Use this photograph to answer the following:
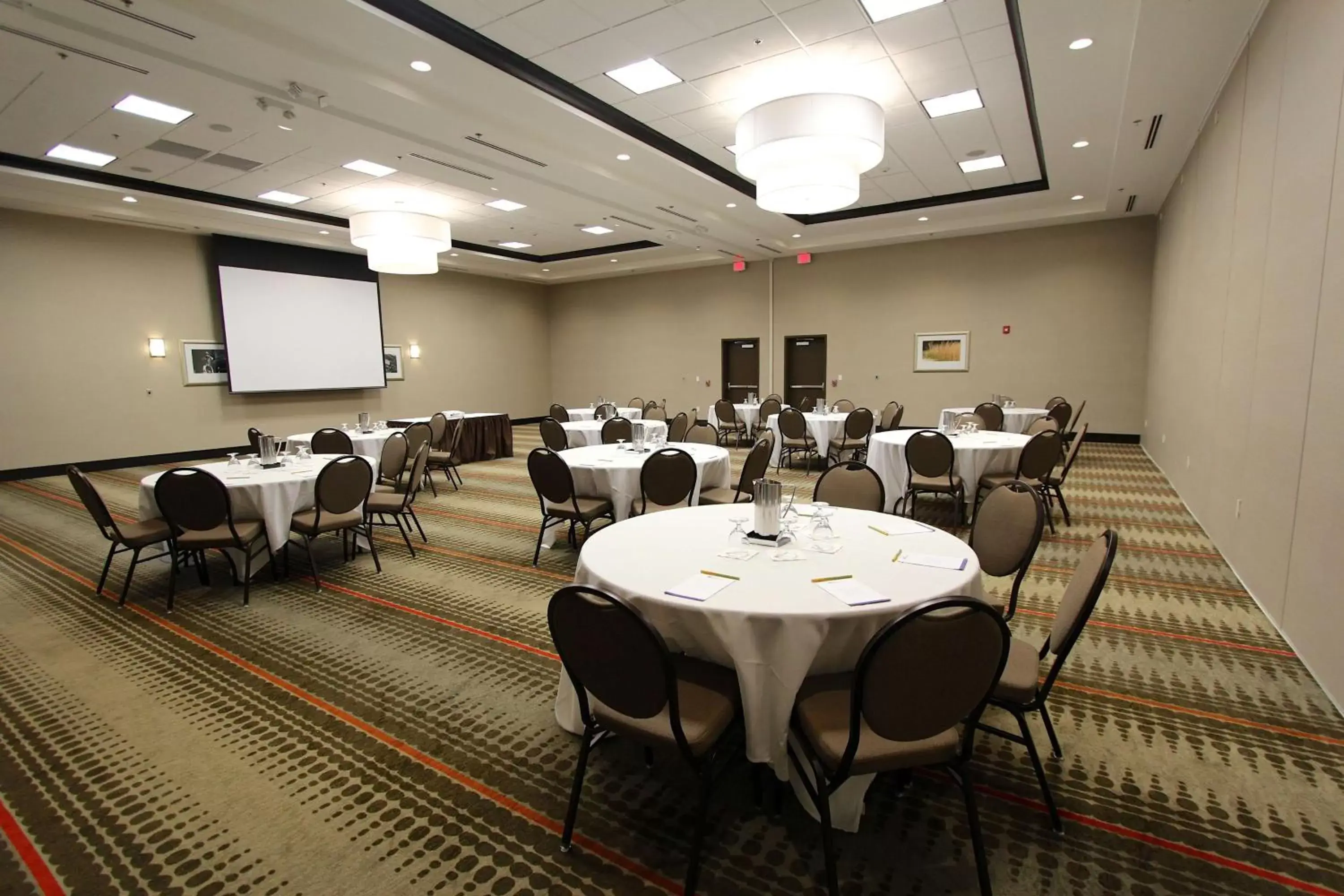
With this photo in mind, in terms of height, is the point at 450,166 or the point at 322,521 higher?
the point at 450,166

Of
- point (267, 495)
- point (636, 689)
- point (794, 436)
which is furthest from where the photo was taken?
point (794, 436)

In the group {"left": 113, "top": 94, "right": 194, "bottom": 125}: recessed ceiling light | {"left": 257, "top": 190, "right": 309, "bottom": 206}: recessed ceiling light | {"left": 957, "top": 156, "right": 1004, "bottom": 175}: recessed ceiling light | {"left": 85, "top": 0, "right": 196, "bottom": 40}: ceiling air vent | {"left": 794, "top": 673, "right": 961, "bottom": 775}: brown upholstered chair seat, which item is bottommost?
{"left": 794, "top": 673, "right": 961, "bottom": 775}: brown upholstered chair seat

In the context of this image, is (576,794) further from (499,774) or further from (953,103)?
(953,103)

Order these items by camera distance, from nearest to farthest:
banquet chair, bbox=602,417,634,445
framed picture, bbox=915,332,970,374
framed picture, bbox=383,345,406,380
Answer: banquet chair, bbox=602,417,634,445, framed picture, bbox=915,332,970,374, framed picture, bbox=383,345,406,380

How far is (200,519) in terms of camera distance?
4113mm

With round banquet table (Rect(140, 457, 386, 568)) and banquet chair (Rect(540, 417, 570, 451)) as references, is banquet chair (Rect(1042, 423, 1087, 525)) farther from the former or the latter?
round banquet table (Rect(140, 457, 386, 568))

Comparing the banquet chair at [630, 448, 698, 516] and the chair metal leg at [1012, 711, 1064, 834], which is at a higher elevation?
the banquet chair at [630, 448, 698, 516]

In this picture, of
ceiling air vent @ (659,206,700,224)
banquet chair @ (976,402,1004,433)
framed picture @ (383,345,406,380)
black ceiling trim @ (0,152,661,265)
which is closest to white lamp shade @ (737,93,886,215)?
banquet chair @ (976,402,1004,433)

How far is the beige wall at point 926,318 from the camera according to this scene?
36.2 ft

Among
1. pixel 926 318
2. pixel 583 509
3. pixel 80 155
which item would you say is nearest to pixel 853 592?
pixel 583 509

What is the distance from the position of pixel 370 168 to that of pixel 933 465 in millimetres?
7543

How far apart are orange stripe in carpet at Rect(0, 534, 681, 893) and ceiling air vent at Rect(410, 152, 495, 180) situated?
5537mm

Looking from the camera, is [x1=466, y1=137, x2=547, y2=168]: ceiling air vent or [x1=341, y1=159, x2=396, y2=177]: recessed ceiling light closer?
[x1=466, y1=137, x2=547, y2=168]: ceiling air vent

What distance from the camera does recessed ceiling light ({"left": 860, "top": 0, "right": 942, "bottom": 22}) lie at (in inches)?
180
